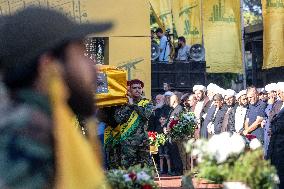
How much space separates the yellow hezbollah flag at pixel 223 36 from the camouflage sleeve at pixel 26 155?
16.8 m

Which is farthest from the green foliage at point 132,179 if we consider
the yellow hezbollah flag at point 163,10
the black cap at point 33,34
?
the yellow hezbollah flag at point 163,10

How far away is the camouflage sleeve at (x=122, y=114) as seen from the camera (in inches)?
409

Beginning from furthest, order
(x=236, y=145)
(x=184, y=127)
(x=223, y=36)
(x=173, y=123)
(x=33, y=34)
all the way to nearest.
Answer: (x=223, y=36), (x=173, y=123), (x=184, y=127), (x=236, y=145), (x=33, y=34)

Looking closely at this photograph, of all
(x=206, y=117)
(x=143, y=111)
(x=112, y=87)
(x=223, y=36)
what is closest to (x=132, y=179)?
(x=143, y=111)

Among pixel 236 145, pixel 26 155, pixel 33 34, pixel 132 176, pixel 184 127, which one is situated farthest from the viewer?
pixel 184 127

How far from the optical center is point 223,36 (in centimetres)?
1917

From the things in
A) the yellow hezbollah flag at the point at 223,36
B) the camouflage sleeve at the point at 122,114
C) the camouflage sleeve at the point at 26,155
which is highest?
the yellow hezbollah flag at the point at 223,36

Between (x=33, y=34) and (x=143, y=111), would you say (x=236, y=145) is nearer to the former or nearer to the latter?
(x=33, y=34)

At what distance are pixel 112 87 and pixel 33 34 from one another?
895 centimetres

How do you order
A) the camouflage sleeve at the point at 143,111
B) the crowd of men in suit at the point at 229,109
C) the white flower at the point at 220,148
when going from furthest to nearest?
the crowd of men in suit at the point at 229,109 → the camouflage sleeve at the point at 143,111 → the white flower at the point at 220,148

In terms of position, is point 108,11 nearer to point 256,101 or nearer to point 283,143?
point 256,101

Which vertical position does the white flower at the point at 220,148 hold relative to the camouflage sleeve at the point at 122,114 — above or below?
above

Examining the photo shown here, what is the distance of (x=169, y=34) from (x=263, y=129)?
705cm

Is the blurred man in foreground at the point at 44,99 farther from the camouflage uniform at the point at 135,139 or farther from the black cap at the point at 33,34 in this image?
the camouflage uniform at the point at 135,139
